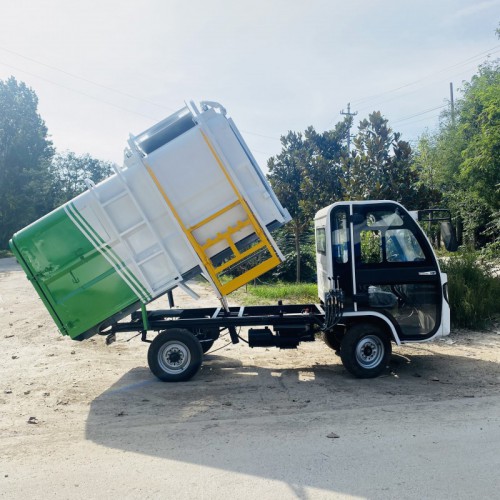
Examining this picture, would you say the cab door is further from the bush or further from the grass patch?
the grass patch

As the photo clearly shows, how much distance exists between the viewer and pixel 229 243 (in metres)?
6.50

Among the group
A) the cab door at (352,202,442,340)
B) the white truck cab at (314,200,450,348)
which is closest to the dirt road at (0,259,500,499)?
the white truck cab at (314,200,450,348)

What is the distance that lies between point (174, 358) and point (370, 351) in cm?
286

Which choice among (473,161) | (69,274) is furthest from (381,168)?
(69,274)

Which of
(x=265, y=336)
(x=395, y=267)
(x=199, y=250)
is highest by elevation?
(x=199, y=250)

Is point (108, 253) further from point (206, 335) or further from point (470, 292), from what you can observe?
point (470, 292)

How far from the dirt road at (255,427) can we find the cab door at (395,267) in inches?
40.3

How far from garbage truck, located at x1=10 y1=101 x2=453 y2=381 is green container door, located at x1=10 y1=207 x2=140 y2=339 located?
0.01m

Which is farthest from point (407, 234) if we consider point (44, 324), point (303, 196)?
point (303, 196)

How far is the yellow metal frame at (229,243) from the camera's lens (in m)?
6.34

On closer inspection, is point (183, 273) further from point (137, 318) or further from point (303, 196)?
point (303, 196)

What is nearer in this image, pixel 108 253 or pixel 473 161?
pixel 108 253

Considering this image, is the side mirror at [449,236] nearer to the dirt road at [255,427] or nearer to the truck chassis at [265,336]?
the truck chassis at [265,336]

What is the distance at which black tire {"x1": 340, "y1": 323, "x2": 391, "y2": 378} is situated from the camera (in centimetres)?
675
